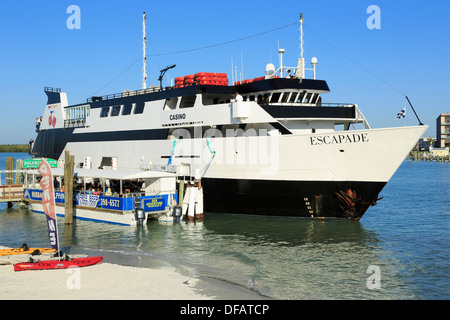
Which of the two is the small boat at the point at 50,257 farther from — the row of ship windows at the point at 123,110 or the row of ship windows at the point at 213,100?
the row of ship windows at the point at 123,110

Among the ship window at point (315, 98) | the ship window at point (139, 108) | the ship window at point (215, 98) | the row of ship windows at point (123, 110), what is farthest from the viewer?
the row of ship windows at point (123, 110)

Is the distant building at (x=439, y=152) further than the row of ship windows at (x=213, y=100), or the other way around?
the distant building at (x=439, y=152)

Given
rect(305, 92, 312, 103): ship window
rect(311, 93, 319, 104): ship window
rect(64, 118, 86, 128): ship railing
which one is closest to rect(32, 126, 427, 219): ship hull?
rect(305, 92, 312, 103): ship window

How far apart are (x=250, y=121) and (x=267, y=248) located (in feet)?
29.0

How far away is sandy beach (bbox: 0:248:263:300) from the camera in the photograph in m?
11.9

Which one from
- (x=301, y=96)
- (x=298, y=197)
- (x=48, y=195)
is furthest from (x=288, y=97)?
(x=48, y=195)

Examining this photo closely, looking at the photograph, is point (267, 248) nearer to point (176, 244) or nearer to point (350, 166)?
point (176, 244)

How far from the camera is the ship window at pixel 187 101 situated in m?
29.9

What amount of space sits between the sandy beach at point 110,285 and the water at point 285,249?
4.02 ft

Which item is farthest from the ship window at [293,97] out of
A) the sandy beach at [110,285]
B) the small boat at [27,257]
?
the small boat at [27,257]

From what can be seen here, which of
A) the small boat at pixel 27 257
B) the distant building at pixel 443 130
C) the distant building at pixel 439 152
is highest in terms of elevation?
the distant building at pixel 443 130

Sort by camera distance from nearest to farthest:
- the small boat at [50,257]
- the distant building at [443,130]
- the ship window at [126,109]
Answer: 1. the small boat at [50,257]
2. the ship window at [126,109]
3. the distant building at [443,130]

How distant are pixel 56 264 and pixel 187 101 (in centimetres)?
1762

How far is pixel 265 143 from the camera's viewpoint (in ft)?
80.5
